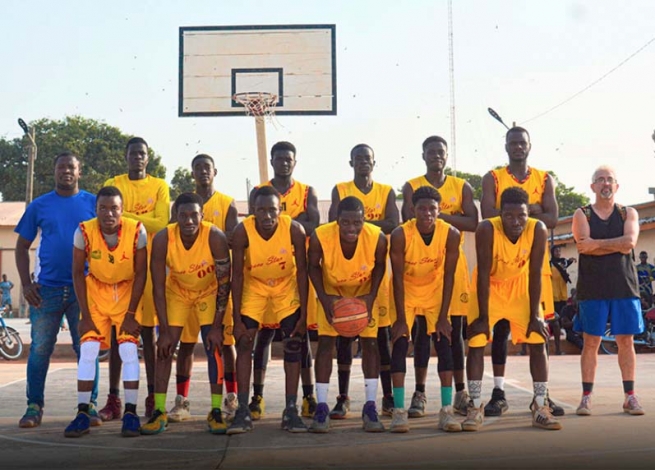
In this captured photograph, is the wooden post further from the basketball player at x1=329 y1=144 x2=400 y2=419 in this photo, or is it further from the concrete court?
the concrete court

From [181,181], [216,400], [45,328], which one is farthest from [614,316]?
[181,181]

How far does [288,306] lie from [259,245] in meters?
0.53

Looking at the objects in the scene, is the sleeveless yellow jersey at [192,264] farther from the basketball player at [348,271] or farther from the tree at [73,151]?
the tree at [73,151]

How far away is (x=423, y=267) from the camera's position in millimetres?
6352

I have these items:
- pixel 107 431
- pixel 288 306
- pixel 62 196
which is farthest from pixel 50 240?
pixel 288 306

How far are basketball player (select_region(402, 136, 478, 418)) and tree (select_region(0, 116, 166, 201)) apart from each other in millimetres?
37889

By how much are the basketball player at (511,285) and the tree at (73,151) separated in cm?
3886

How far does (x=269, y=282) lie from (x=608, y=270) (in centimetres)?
288

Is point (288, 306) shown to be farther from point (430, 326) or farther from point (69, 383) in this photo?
point (69, 383)

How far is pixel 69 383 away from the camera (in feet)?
29.5

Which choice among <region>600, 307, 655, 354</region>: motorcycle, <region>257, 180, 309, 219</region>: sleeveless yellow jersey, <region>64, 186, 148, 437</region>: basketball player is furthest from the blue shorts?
<region>600, 307, 655, 354</region>: motorcycle

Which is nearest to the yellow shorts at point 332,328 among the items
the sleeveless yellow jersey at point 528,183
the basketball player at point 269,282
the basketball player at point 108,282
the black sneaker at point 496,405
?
the basketball player at point 269,282

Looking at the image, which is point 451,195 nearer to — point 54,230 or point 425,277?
point 425,277

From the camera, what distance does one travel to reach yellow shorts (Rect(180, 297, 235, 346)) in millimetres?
6358
